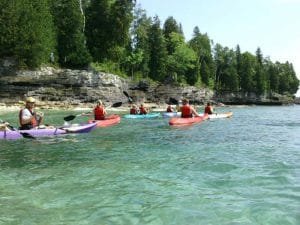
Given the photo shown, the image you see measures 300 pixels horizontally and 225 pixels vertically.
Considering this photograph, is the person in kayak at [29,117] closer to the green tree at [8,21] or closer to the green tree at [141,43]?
the green tree at [8,21]

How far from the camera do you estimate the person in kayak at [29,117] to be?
1695 centimetres

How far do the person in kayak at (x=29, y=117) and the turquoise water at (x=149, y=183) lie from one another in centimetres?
109

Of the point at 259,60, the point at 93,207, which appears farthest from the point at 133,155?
the point at 259,60

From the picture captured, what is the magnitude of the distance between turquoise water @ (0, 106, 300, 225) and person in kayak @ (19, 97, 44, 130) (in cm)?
109

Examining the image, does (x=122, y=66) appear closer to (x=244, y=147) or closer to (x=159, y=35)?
(x=159, y=35)

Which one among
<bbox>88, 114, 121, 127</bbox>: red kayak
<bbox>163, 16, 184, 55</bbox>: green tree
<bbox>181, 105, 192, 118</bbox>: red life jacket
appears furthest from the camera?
<bbox>163, 16, 184, 55</bbox>: green tree

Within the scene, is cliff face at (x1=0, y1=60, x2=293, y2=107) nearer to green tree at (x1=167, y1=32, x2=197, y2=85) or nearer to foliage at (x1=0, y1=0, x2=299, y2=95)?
foliage at (x1=0, y1=0, x2=299, y2=95)

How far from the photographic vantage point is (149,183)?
32.2 ft

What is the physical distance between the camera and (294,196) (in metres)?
8.73

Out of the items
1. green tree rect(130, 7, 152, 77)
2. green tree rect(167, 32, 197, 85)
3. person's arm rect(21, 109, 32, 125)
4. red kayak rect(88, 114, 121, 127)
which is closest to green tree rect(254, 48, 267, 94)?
green tree rect(167, 32, 197, 85)

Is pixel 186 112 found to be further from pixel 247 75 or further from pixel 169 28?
pixel 247 75

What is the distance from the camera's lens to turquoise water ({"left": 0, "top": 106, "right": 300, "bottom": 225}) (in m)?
7.43

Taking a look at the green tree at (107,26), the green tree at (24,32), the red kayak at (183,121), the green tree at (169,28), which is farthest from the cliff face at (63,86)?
the green tree at (169,28)

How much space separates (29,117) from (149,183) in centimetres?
940
